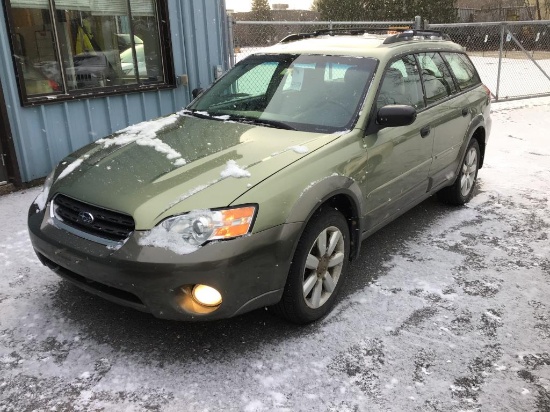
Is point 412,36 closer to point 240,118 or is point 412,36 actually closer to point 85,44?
point 240,118

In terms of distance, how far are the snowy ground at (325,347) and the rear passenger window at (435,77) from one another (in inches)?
53.9

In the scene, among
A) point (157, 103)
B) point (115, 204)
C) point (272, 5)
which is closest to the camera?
point (115, 204)

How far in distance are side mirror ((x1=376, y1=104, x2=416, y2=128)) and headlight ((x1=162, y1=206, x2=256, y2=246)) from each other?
1.38m

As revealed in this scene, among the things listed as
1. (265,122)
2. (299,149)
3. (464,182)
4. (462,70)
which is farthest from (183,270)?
(462,70)

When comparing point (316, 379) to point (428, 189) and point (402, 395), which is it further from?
point (428, 189)

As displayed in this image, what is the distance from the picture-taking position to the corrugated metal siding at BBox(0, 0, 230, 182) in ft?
18.0

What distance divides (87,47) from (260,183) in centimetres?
463

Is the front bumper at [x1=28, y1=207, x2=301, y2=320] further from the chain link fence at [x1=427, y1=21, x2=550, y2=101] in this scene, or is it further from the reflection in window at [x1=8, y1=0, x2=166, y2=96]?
the chain link fence at [x1=427, y1=21, x2=550, y2=101]

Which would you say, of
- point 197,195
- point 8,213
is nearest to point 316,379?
point 197,195

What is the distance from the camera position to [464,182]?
5211 mm

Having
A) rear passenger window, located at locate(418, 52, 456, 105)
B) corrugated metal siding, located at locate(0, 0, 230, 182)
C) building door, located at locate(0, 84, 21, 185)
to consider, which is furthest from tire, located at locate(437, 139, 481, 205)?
building door, located at locate(0, 84, 21, 185)

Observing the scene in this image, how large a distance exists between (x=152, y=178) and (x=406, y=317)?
1.82m

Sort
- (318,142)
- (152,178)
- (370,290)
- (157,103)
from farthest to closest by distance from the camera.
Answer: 1. (157,103)
2. (370,290)
3. (318,142)
4. (152,178)

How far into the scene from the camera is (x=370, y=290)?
355cm
